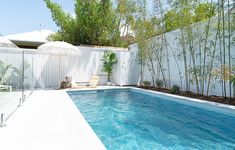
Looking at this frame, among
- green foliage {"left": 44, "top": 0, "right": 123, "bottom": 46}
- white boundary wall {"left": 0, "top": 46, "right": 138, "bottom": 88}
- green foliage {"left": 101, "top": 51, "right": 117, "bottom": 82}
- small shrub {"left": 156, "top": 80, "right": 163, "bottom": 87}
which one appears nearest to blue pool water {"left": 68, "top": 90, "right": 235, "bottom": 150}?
small shrub {"left": 156, "top": 80, "right": 163, "bottom": 87}

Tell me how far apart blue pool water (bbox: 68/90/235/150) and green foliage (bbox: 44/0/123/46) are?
1000cm

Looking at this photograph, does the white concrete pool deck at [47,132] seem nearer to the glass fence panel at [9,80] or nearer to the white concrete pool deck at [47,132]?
the white concrete pool deck at [47,132]

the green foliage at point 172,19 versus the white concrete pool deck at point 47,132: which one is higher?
the green foliage at point 172,19

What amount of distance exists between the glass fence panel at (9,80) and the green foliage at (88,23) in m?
10.8

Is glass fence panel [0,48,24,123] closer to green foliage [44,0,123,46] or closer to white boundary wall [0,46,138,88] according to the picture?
white boundary wall [0,46,138,88]

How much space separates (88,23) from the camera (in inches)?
690

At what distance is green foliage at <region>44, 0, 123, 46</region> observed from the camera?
17250 millimetres

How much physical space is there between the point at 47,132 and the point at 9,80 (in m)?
2.46

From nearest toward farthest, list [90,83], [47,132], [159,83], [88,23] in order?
[47,132], [159,83], [90,83], [88,23]

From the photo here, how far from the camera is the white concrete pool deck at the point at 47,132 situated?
→ 3682mm

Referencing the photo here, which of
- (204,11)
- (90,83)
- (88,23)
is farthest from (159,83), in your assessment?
(88,23)

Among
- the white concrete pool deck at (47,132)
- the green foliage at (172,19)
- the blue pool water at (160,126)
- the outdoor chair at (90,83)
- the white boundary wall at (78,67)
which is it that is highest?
the green foliage at (172,19)

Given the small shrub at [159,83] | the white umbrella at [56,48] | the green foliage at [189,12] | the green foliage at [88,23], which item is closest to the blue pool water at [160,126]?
the green foliage at [189,12]

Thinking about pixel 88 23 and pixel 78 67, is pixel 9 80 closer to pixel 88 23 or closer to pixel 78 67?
pixel 78 67
